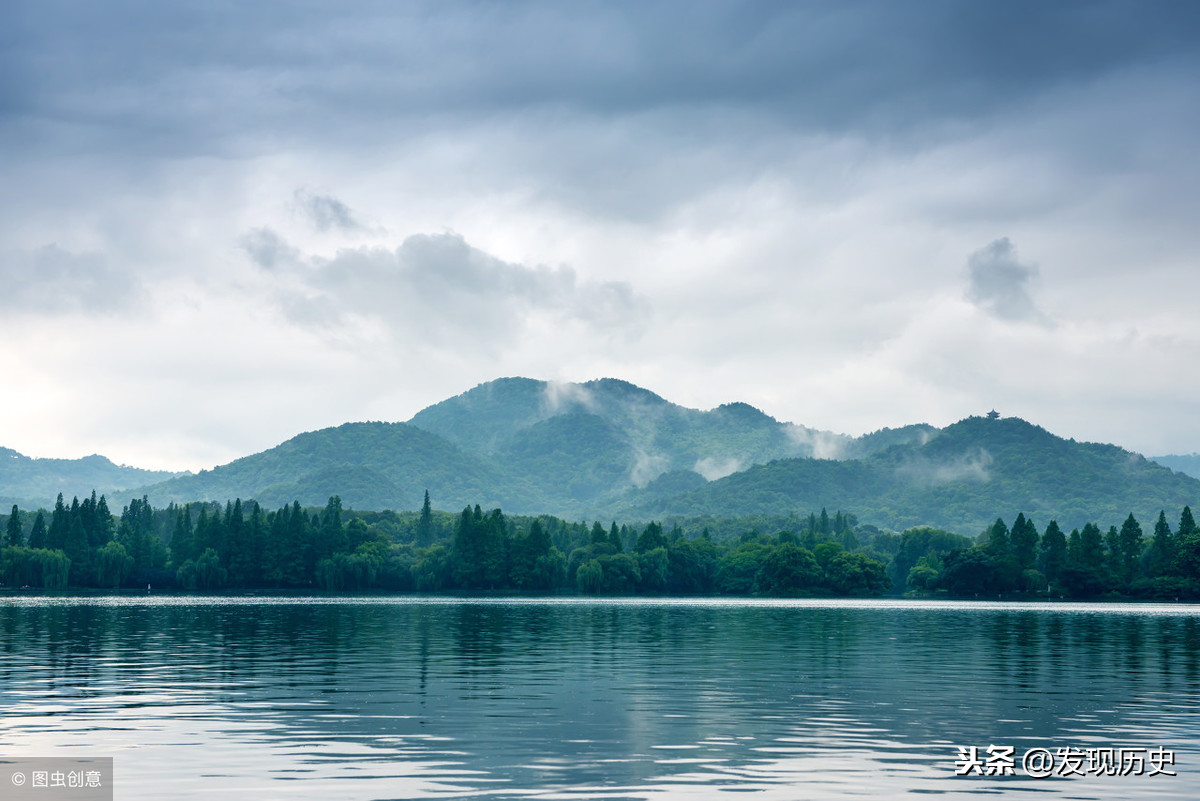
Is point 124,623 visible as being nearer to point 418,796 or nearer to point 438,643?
point 438,643

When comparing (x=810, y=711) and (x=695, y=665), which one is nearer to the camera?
(x=810, y=711)

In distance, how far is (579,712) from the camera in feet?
158

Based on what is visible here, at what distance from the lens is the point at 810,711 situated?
49.8m

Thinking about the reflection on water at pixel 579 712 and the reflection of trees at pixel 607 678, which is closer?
the reflection on water at pixel 579 712

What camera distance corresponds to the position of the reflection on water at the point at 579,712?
33625 millimetres

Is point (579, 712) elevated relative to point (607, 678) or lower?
elevated

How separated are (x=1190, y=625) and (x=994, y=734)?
10570 centimetres

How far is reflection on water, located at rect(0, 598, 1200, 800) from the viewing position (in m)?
33.6

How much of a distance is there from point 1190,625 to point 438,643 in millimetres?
89869

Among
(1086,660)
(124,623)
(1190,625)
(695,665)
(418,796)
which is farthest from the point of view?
(1190,625)

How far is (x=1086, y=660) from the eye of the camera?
7969 cm

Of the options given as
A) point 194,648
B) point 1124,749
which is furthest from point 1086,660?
point 194,648

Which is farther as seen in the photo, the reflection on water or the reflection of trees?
the reflection of trees

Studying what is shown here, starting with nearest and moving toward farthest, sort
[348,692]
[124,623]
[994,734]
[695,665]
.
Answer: [994,734] < [348,692] < [695,665] < [124,623]
